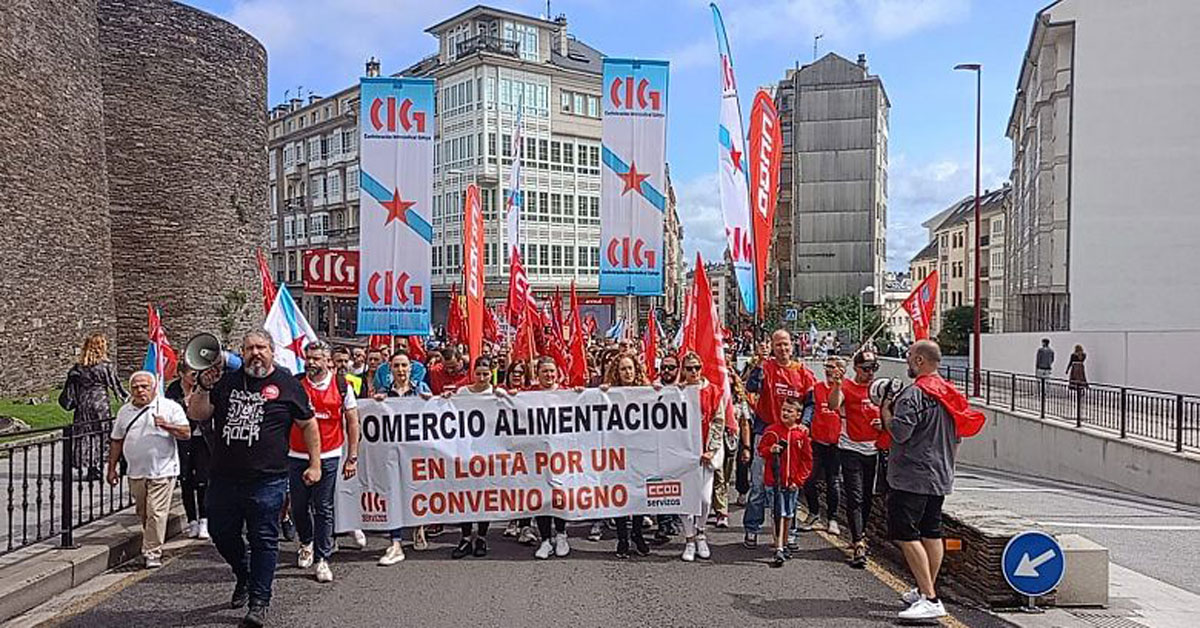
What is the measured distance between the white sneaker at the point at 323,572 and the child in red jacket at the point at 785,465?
11.6ft

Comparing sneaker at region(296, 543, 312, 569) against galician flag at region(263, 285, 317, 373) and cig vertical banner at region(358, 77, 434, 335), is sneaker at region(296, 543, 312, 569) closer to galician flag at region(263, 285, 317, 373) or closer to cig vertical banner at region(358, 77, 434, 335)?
galician flag at region(263, 285, 317, 373)

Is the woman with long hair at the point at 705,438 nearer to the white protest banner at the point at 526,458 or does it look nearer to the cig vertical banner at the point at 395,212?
the white protest banner at the point at 526,458

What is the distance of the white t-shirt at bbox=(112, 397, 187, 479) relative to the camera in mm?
8648

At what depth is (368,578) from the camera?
325 inches

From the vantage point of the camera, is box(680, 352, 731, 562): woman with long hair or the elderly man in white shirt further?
box(680, 352, 731, 562): woman with long hair

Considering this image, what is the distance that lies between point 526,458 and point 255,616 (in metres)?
3.08

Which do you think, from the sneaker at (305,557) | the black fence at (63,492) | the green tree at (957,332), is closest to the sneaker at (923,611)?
the sneaker at (305,557)

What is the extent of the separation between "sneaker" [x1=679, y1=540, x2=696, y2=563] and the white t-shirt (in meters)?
4.31

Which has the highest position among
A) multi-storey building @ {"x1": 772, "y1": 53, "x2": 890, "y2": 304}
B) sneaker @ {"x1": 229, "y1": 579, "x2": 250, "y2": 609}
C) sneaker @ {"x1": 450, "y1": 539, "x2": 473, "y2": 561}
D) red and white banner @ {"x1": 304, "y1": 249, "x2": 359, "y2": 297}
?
multi-storey building @ {"x1": 772, "y1": 53, "x2": 890, "y2": 304}

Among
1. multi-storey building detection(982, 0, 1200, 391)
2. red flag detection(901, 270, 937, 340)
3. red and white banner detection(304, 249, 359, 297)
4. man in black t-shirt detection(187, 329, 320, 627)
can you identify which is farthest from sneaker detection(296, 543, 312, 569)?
multi-storey building detection(982, 0, 1200, 391)

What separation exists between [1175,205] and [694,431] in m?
36.7

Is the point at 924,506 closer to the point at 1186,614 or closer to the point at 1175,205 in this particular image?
the point at 1186,614

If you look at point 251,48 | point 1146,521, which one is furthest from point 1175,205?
point 251,48

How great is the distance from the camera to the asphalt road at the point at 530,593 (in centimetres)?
702
